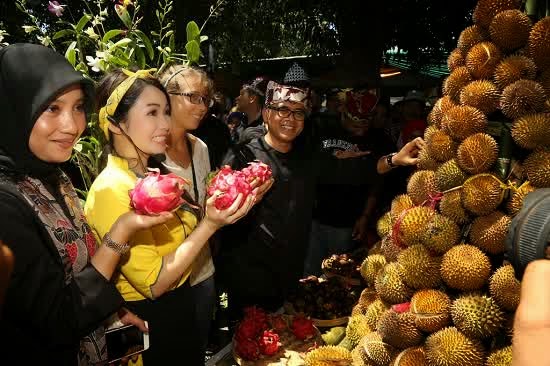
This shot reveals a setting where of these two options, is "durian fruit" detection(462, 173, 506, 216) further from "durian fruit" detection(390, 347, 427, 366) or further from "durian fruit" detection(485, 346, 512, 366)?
"durian fruit" detection(390, 347, 427, 366)

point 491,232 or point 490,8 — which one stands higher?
point 490,8

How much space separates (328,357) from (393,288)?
51 cm

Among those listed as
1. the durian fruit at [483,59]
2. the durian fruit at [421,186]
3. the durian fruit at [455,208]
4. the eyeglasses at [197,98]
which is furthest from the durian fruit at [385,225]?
the eyeglasses at [197,98]

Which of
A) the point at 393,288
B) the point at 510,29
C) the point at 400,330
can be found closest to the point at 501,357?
the point at 400,330

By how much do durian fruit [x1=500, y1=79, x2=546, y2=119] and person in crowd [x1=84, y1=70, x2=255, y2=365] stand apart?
3.70 ft

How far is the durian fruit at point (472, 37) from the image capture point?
73.8 inches

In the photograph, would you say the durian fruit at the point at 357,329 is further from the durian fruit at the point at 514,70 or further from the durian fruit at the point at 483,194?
the durian fruit at the point at 514,70

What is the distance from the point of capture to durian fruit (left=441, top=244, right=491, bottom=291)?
1.67m

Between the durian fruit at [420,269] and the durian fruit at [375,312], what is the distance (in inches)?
9.1

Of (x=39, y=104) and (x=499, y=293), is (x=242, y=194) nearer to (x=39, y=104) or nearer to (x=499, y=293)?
(x=39, y=104)

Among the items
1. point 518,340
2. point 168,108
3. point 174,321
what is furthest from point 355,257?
point 518,340

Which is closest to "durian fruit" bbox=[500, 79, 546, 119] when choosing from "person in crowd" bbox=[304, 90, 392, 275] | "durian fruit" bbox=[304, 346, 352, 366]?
"durian fruit" bbox=[304, 346, 352, 366]

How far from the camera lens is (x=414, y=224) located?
190 centimetres

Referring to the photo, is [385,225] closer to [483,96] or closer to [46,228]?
[483,96]
